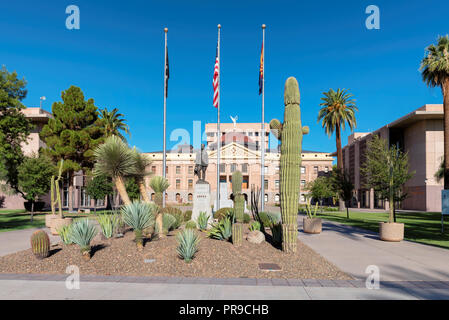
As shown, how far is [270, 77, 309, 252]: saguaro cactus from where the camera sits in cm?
945

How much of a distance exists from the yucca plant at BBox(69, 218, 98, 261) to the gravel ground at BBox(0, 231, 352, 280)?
266 mm

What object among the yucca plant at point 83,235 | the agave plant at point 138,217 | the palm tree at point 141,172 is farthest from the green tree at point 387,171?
the yucca plant at point 83,235

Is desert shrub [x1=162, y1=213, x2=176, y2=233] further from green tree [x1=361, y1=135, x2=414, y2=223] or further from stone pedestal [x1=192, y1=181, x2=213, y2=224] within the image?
green tree [x1=361, y1=135, x2=414, y2=223]

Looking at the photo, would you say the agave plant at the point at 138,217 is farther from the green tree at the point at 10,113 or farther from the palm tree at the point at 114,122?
the palm tree at the point at 114,122

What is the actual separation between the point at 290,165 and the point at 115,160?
6213 mm

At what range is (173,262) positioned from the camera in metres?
7.83

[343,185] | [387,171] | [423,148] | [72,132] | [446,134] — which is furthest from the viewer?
[423,148]

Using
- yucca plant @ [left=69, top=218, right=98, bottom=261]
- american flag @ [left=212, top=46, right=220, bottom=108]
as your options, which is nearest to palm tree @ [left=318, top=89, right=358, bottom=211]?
american flag @ [left=212, top=46, right=220, bottom=108]

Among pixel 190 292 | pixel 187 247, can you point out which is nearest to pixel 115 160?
pixel 187 247

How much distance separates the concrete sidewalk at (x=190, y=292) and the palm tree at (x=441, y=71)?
20.1 metres

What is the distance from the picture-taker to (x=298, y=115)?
388 inches

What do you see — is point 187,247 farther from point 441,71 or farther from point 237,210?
point 441,71

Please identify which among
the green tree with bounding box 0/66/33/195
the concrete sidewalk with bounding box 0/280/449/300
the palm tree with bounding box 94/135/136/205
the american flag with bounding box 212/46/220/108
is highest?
the american flag with bounding box 212/46/220/108

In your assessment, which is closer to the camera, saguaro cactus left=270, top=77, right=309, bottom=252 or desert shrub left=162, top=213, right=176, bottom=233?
saguaro cactus left=270, top=77, right=309, bottom=252
